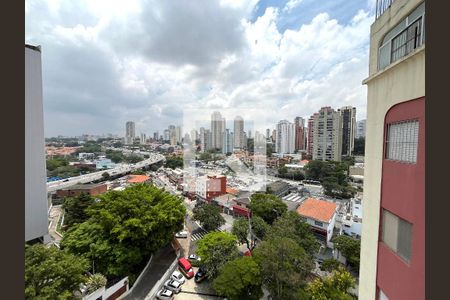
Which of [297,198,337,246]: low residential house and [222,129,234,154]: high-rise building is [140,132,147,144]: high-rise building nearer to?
[222,129,234,154]: high-rise building

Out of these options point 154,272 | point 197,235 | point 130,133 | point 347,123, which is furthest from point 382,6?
point 130,133

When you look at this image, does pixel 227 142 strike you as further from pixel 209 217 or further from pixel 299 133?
pixel 299 133

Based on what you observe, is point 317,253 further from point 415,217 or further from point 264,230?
point 415,217

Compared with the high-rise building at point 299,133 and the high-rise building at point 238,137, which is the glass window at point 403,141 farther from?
the high-rise building at point 299,133

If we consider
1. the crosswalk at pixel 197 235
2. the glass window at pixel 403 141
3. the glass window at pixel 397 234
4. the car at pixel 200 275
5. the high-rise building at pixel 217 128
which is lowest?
the crosswalk at pixel 197 235

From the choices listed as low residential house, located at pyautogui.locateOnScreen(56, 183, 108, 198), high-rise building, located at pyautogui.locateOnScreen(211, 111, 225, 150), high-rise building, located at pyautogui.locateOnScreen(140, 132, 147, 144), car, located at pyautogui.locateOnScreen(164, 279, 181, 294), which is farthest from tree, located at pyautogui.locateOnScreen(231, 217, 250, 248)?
high-rise building, located at pyautogui.locateOnScreen(140, 132, 147, 144)

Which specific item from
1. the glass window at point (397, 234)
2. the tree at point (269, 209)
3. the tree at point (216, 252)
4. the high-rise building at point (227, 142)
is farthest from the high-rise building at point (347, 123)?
the glass window at point (397, 234)

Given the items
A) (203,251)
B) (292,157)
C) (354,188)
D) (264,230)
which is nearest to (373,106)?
(203,251)
